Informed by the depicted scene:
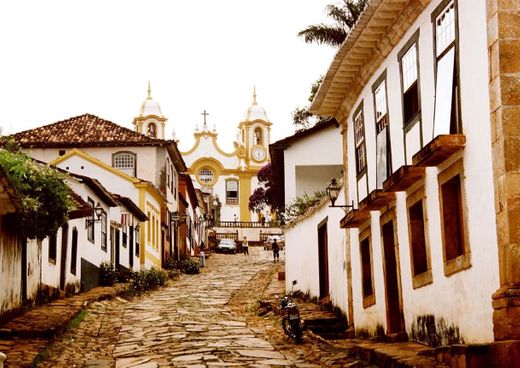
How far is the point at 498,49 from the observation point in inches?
367

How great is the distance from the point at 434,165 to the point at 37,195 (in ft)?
28.4

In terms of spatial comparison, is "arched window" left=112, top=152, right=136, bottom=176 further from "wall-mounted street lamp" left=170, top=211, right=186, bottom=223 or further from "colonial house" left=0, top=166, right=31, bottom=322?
"colonial house" left=0, top=166, right=31, bottom=322

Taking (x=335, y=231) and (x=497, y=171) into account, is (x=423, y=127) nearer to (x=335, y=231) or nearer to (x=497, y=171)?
(x=497, y=171)

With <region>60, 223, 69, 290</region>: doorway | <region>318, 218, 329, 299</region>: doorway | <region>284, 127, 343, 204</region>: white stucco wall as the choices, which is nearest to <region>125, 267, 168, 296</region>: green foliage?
<region>60, 223, 69, 290</region>: doorway

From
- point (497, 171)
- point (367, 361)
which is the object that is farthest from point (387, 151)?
point (497, 171)

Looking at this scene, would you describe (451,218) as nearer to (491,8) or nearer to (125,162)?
(491,8)

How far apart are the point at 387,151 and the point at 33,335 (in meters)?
6.36

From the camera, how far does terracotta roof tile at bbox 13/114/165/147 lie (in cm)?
4069

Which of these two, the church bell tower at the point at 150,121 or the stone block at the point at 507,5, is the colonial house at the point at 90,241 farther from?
the church bell tower at the point at 150,121

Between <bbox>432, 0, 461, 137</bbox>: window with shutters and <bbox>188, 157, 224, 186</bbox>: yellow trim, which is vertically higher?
<bbox>188, 157, 224, 186</bbox>: yellow trim

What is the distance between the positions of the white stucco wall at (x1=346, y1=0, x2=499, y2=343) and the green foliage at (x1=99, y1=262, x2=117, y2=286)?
15.9 m

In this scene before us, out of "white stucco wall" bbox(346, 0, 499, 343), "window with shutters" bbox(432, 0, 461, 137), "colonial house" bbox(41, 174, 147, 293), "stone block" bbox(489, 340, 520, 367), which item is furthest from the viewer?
"colonial house" bbox(41, 174, 147, 293)

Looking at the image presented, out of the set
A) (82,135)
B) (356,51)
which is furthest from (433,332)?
(82,135)

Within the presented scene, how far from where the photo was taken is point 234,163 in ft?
278
